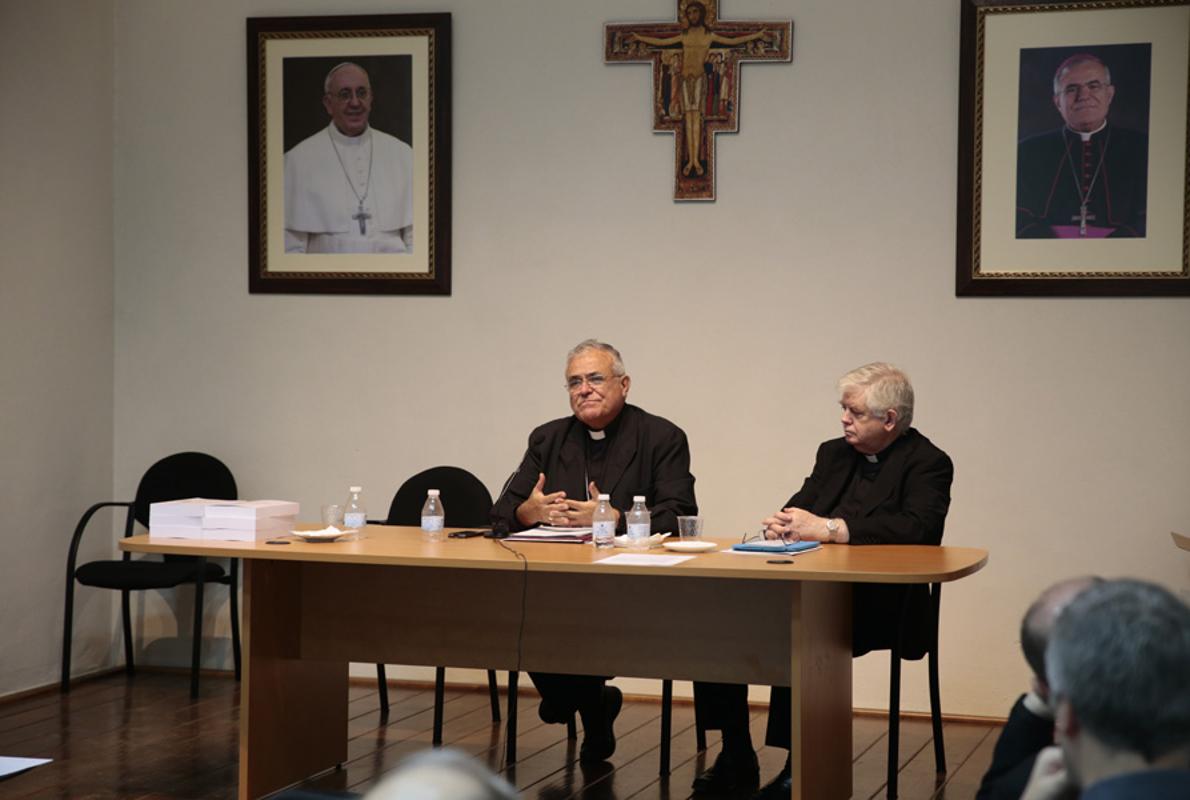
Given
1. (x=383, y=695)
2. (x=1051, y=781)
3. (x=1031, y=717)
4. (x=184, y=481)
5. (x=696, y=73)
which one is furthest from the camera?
(x=184, y=481)

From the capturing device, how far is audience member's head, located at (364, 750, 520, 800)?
102 cm

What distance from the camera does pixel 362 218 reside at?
231 inches

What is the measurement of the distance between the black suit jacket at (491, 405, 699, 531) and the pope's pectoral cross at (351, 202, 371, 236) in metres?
1.46

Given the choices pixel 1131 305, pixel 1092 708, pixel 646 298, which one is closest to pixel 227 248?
pixel 646 298

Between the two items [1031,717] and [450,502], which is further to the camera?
[450,502]

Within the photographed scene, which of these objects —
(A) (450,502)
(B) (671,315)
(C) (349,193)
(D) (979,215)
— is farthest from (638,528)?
(C) (349,193)

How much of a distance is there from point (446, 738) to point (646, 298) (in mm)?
1872

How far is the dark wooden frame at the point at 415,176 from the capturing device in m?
5.75

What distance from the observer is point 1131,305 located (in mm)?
5176

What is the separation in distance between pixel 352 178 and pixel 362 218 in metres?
0.17

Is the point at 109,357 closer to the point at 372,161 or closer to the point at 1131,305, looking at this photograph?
the point at 372,161

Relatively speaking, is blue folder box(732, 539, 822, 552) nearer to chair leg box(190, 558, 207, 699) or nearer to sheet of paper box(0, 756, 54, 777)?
sheet of paper box(0, 756, 54, 777)

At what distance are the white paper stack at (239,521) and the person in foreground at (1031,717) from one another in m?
2.50

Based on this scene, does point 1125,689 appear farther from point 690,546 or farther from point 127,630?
point 127,630
